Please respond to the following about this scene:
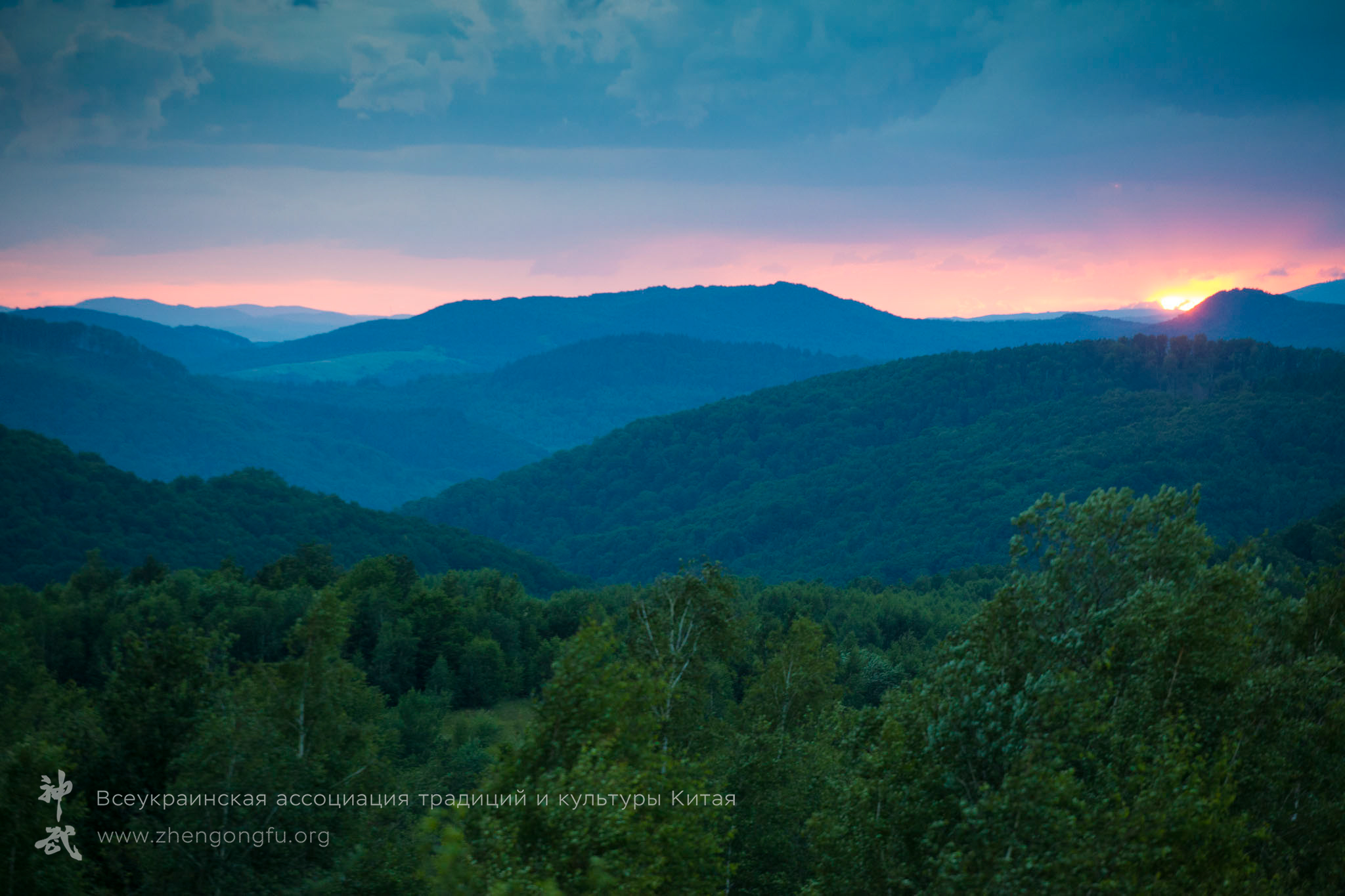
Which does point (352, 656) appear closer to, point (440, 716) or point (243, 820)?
point (440, 716)

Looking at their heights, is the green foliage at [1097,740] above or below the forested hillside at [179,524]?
above

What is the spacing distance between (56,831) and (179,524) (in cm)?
11801

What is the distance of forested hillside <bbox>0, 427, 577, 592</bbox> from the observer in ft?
352

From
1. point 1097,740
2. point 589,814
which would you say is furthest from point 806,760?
point 589,814

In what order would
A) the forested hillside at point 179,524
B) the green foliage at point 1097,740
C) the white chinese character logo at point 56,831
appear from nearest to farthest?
the green foliage at point 1097,740 → the white chinese character logo at point 56,831 → the forested hillside at point 179,524

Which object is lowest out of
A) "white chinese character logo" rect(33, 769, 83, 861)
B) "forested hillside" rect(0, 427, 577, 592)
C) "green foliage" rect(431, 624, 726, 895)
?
"forested hillside" rect(0, 427, 577, 592)

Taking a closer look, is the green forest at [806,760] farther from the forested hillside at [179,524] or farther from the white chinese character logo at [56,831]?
the forested hillside at [179,524]

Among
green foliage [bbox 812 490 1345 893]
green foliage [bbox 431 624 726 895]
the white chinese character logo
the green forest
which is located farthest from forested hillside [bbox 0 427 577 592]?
green foliage [bbox 812 490 1345 893]

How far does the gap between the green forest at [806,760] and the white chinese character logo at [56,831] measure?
22cm

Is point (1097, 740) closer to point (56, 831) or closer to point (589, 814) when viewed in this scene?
point (589, 814)

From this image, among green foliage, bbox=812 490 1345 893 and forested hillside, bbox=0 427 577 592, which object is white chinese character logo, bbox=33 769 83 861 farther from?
forested hillside, bbox=0 427 577 592

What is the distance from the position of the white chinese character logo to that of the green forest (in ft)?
0.71

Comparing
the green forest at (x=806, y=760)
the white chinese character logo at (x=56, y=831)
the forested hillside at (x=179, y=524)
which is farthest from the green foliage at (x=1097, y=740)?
the forested hillside at (x=179, y=524)

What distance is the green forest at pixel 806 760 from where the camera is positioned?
11117mm
